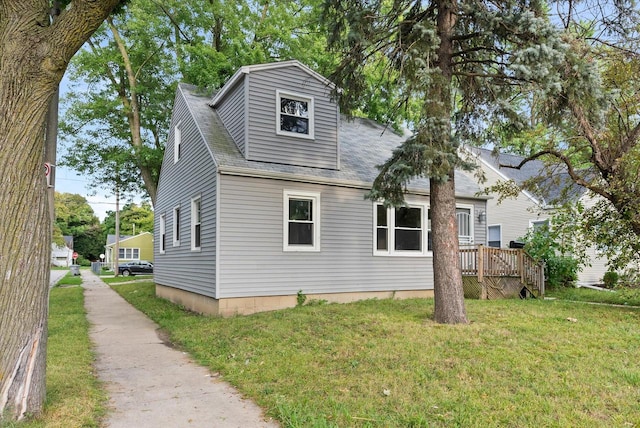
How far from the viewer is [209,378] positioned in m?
5.28

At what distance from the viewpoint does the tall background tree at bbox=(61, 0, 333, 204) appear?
17.1m

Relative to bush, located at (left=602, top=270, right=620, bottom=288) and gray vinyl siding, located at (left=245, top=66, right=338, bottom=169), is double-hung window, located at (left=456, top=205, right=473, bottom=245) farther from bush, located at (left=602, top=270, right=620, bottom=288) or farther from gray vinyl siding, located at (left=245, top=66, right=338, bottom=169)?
bush, located at (left=602, top=270, right=620, bottom=288)

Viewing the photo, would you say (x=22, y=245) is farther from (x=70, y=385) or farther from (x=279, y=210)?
(x=279, y=210)

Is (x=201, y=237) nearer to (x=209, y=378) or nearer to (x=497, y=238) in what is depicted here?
(x=209, y=378)

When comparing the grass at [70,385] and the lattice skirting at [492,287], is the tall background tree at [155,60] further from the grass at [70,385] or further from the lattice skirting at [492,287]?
the lattice skirting at [492,287]

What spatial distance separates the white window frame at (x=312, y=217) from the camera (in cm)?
1005

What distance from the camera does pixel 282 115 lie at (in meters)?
10.7

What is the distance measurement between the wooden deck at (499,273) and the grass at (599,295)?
3.52 feet

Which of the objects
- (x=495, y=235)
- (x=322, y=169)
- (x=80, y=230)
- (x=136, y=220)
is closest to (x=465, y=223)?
(x=322, y=169)

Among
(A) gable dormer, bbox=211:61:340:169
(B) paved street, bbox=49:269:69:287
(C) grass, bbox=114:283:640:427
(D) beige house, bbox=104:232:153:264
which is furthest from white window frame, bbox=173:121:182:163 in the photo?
(D) beige house, bbox=104:232:153:264

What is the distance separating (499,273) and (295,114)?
7.08m

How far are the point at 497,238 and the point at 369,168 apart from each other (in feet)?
34.9

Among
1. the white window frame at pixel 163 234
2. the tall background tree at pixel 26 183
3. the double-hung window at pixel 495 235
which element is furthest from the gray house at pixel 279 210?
the double-hung window at pixel 495 235

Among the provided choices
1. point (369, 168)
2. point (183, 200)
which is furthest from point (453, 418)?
point (183, 200)
